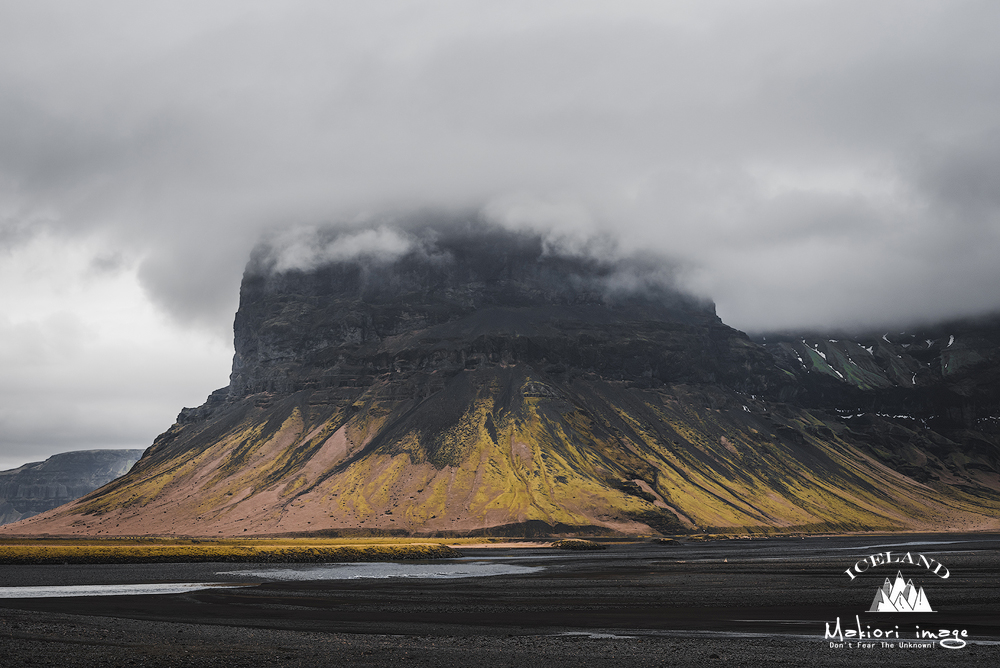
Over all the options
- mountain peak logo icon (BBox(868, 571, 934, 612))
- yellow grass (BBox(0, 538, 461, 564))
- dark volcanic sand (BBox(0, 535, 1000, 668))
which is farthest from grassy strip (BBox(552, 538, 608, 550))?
mountain peak logo icon (BBox(868, 571, 934, 612))

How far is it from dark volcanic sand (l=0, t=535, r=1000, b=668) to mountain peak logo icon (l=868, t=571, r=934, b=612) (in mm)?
1024

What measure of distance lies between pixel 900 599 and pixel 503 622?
102ft

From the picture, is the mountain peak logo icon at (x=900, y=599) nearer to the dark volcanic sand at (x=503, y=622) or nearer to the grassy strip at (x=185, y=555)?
the dark volcanic sand at (x=503, y=622)

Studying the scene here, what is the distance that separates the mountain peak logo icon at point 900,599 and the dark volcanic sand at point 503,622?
40.3 inches

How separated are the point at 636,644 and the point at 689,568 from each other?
63044 mm

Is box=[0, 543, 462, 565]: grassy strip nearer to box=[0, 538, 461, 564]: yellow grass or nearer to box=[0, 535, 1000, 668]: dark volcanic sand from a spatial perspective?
box=[0, 538, 461, 564]: yellow grass

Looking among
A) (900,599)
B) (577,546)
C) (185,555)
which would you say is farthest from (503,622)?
(577,546)

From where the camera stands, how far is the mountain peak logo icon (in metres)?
53.5

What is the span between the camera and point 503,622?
50.2 metres

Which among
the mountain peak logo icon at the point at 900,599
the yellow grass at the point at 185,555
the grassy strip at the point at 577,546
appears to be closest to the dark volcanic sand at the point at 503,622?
the mountain peak logo icon at the point at 900,599

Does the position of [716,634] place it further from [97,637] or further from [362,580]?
[362,580]

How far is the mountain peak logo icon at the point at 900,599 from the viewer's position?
5347 cm

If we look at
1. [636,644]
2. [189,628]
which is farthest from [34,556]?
[636,644]

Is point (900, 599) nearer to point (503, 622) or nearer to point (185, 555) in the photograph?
point (503, 622)
